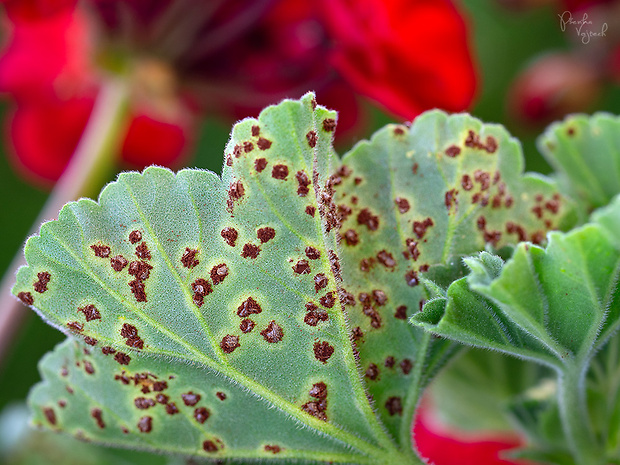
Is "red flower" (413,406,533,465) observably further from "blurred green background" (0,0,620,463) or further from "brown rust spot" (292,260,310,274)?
"blurred green background" (0,0,620,463)

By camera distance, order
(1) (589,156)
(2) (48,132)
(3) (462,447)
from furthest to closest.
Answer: (2) (48,132)
(3) (462,447)
(1) (589,156)

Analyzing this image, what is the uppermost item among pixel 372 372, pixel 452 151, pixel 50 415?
pixel 452 151

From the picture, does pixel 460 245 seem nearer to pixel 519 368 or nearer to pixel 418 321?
pixel 418 321

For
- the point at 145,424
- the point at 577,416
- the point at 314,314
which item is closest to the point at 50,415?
the point at 145,424

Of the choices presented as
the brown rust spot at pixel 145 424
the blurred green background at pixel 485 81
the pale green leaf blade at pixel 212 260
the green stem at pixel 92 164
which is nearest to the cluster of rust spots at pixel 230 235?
the pale green leaf blade at pixel 212 260

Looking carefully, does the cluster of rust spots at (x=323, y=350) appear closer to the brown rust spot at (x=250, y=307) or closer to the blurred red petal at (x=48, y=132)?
the brown rust spot at (x=250, y=307)

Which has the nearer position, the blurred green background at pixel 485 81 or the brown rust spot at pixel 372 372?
the brown rust spot at pixel 372 372

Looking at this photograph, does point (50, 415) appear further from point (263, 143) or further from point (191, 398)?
point (263, 143)
